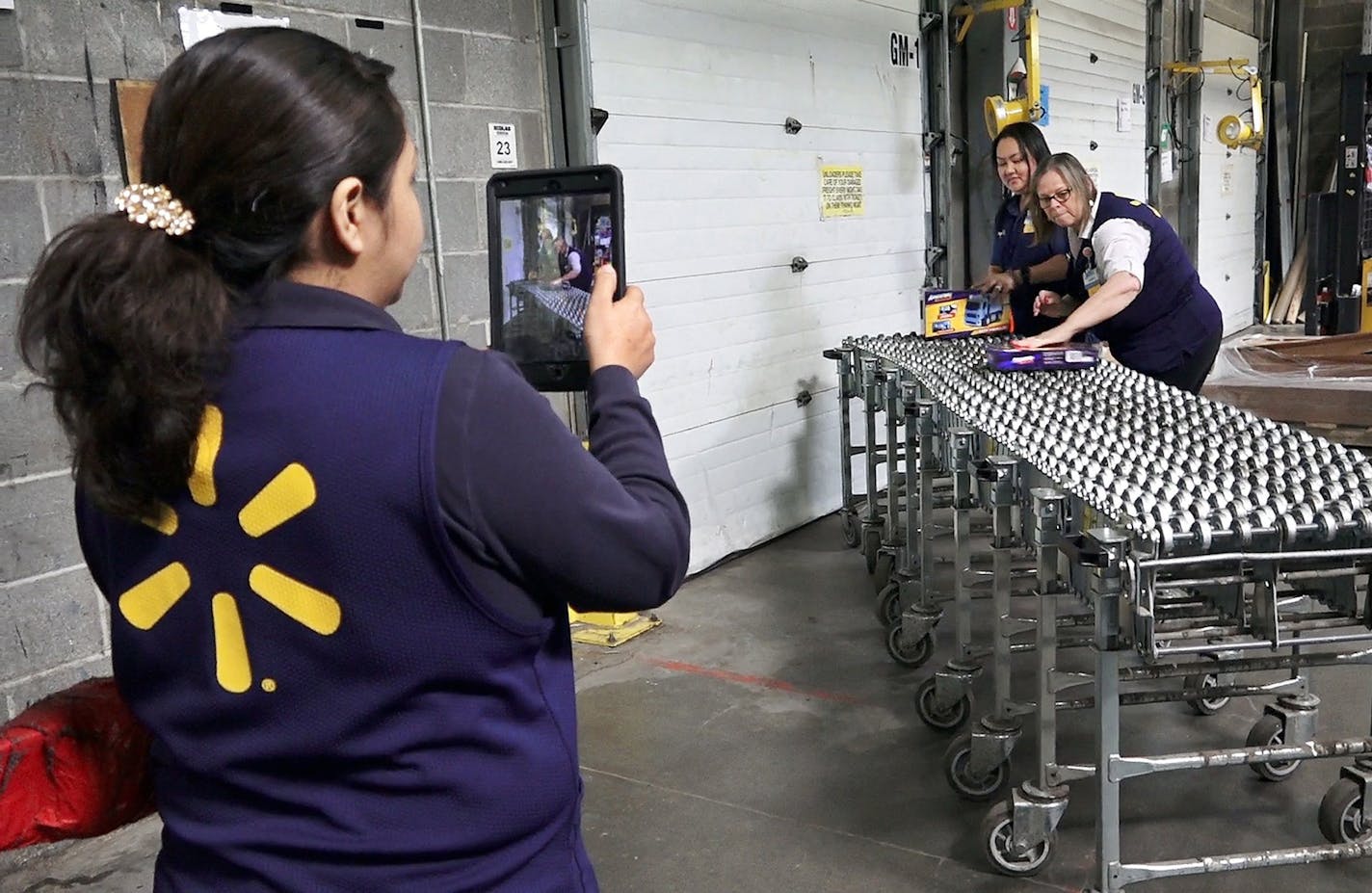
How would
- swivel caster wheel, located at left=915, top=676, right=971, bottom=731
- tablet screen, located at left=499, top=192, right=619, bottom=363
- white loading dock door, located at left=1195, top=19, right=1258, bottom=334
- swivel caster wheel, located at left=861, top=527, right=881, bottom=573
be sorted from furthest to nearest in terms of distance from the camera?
white loading dock door, located at left=1195, top=19, right=1258, bottom=334, swivel caster wheel, located at left=861, top=527, right=881, bottom=573, swivel caster wheel, located at left=915, top=676, right=971, bottom=731, tablet screen, located at left=499, top=192, right=619, bottom=363

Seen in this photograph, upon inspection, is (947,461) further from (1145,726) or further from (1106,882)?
(1106,882)

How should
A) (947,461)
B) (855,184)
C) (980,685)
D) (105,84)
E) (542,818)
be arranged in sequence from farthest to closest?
(855,184) → (980,685) → (947,461) → (105,84) → (542,818)

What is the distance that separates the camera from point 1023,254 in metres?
4.32

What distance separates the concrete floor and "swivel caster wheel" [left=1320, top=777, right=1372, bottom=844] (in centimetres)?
7

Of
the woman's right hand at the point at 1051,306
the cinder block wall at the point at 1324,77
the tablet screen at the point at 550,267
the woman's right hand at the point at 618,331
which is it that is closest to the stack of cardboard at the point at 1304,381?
the woman's right hand at the point at 1051,306

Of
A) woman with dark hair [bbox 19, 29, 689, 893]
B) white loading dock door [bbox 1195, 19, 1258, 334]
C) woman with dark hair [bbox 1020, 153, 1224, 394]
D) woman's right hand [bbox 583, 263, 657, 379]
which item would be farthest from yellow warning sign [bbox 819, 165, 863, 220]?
white loading dock door [bbox 1195, 19, 1258, 334]

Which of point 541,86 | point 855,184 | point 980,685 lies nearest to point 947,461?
point 980,685

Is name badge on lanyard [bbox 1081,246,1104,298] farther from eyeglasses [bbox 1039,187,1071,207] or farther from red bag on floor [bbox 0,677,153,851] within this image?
red bag on floor [bbox 0,677,153,851]

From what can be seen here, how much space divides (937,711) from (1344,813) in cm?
100

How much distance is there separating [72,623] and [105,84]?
4.25 feet

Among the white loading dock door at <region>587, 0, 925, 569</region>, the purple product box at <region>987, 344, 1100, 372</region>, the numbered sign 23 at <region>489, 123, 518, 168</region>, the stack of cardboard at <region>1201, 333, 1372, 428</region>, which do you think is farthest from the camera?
the white loading dock door at <region>587, 0, 925, 569</region>

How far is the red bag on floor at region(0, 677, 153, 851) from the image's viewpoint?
1062 millimetres

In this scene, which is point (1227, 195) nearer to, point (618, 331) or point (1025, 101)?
point (1025, 101)

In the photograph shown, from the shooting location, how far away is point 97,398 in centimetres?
85
